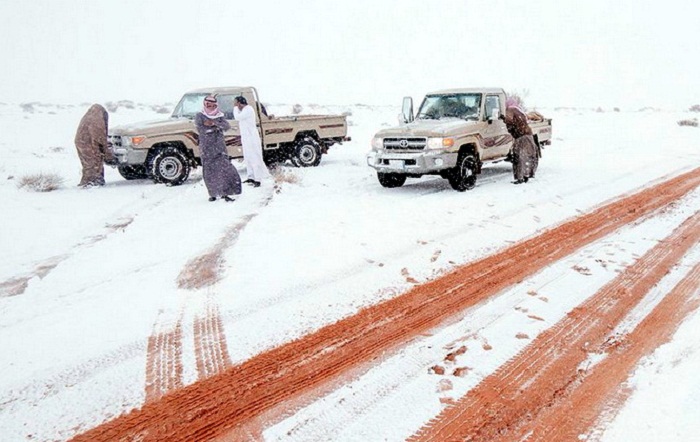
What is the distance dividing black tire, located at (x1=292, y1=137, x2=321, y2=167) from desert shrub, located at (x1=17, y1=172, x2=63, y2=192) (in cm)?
541

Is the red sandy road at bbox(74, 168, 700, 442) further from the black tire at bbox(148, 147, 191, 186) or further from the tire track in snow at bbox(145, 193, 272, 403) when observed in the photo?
the black tire at bbox(148, 147, 191, 186)

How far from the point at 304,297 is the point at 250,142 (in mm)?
6329

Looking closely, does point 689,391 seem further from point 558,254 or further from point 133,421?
point 133,421

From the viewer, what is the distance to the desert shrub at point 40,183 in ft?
34.2

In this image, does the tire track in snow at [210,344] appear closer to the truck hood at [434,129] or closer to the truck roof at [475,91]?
the truck hood at [434,129]

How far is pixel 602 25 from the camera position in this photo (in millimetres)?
134500

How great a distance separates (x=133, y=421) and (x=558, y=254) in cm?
438

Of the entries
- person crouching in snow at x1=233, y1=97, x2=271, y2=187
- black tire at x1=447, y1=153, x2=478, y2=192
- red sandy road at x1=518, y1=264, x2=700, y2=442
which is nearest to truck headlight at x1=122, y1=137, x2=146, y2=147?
person crouching in snow at x1=233, y1=97, x2=271, y2=187

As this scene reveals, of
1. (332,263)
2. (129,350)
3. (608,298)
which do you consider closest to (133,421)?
(129,350)

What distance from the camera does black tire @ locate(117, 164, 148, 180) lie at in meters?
11.3

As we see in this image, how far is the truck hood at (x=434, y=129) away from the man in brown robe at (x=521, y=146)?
0.99 m

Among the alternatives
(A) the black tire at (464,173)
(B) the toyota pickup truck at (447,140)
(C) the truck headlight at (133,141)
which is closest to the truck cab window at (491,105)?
Result: (B) the toyota pickup truck at (447,140)

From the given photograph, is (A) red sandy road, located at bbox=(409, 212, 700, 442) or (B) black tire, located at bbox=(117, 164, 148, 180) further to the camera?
(B) black tire, located at bbox=(117, 164, 148, 180)

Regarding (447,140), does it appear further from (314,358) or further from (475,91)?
(314,358)
